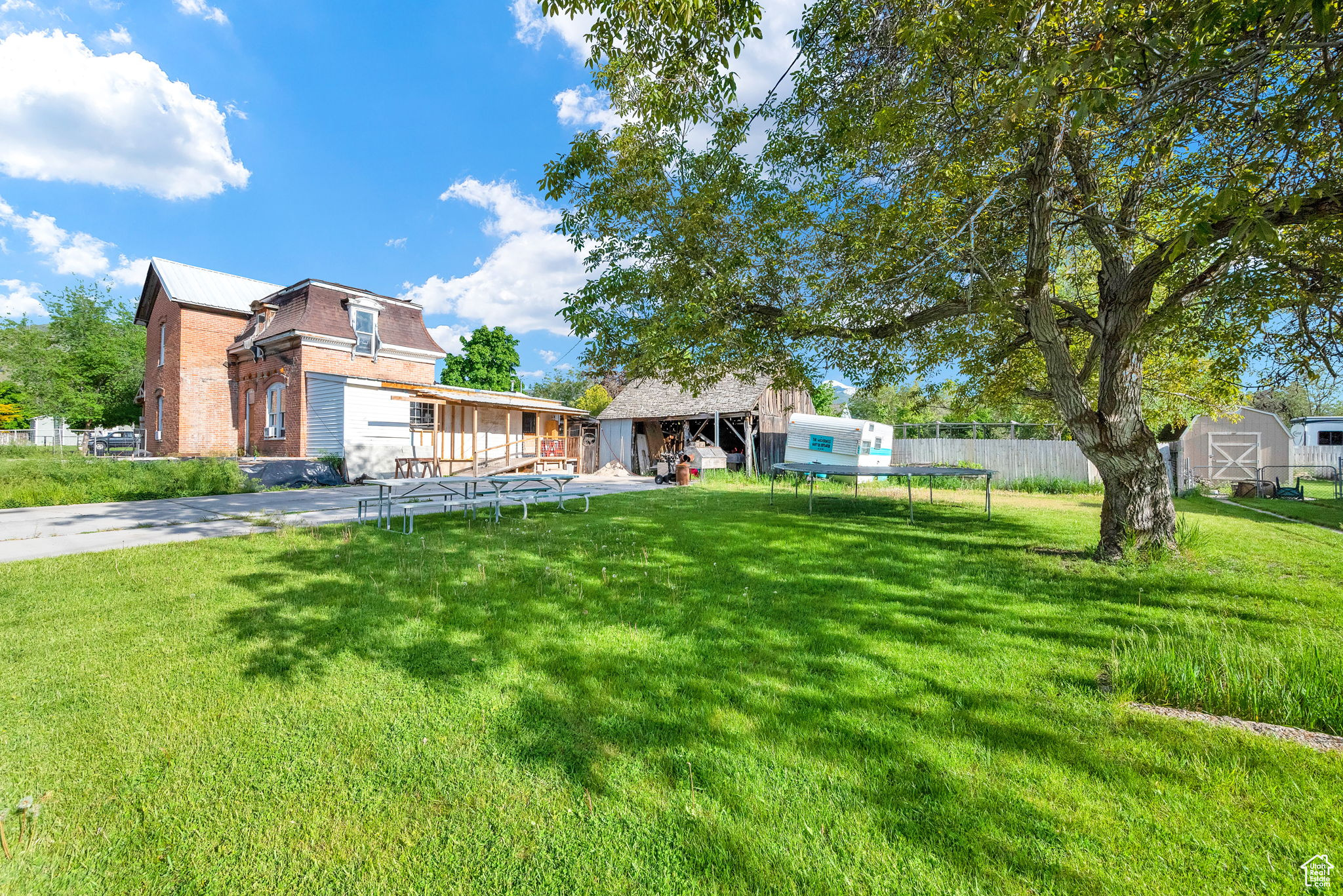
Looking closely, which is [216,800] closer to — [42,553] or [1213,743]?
[1213,743]

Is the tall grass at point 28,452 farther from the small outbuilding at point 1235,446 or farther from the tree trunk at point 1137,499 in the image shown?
the small outbuilding at point 1235,446

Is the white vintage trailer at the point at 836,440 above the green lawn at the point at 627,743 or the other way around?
above

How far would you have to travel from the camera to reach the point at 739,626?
4.25 m

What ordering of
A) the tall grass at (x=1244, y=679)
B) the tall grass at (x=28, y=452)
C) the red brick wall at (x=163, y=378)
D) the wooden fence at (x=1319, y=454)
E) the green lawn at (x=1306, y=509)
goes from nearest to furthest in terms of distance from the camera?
the tall grass at (x=1244, y=679) → the green lawn at (x=1306, y=509) → the tall grass at (x=28, y=452) → the red brick wall at (x=163, y=378) → the wooden fence at (x=1319, y=454)

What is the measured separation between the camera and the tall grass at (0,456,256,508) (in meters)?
11.1

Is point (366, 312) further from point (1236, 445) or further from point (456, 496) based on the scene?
point (1236, 445)

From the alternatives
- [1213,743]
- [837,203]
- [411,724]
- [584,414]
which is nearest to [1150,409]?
[837,203]

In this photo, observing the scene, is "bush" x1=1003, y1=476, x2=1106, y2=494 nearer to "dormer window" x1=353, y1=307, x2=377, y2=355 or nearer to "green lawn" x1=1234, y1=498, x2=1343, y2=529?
"green lawn" x1=1234, y1=498, x2=1343, y2=529

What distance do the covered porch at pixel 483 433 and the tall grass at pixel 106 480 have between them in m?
4.35

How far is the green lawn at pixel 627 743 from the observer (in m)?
1.91

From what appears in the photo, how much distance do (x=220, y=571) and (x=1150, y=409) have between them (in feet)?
59.8

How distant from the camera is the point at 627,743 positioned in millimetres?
2625

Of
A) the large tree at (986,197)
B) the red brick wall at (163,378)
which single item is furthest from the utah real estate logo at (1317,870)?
the red brick wall at (163,378)

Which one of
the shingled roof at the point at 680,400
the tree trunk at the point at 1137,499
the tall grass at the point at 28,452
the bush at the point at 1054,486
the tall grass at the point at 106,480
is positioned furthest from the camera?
the shingled roof at the point at 680,400
